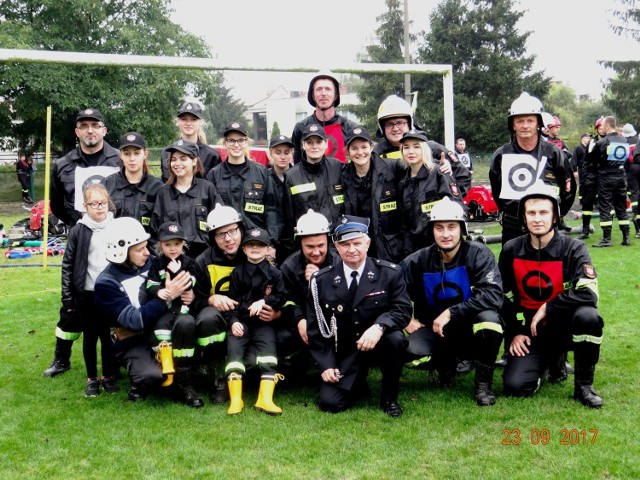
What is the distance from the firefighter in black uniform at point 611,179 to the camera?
38.8 feet

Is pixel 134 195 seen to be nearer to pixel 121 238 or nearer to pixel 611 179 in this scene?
pixel 121 238

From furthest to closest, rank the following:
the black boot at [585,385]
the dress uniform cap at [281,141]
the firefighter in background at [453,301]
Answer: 1. the dress uniform cap at [281,141]
2. the firefighter in background at [453,301]
3. the black boot at [585,385]

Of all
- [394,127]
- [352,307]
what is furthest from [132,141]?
[352,307]

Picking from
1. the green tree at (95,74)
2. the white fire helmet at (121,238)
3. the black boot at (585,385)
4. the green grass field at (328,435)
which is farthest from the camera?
the green tree at (95,74)

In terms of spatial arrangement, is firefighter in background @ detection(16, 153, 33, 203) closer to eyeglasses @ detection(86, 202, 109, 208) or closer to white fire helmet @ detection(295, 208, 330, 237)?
eyeglasses @ detection(86, 202, 109, 208)

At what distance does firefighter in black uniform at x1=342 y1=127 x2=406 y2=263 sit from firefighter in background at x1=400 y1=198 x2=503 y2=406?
0.49 metres

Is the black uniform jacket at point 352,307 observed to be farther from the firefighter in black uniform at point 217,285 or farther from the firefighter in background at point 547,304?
the firefighter in background at point 547,304

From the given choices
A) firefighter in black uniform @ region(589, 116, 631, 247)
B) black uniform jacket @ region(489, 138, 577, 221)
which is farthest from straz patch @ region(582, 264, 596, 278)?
firefighter in black uniform @ region(589, 116, 631, 247)

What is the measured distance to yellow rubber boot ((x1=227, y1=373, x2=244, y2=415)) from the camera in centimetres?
482

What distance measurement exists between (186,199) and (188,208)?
0.29ft

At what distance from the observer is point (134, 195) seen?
5785mm

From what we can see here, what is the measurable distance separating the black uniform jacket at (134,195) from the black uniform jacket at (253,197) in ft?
2.02

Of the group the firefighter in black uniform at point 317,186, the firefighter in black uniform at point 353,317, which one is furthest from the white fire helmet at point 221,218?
the firefighter in black uniform at point 353,317

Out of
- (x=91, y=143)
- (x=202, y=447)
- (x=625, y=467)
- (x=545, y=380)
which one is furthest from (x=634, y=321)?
(x=91, y=143)
